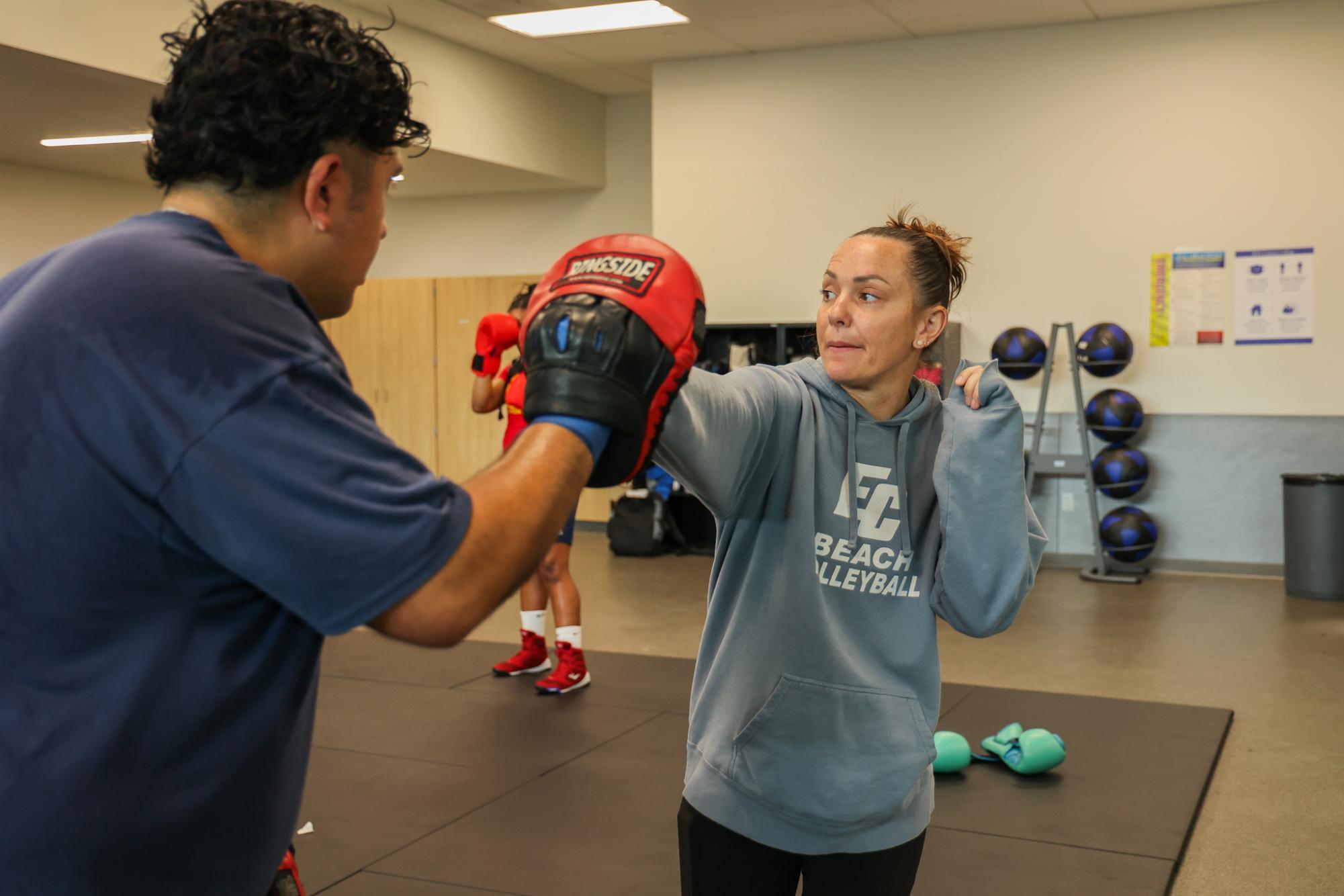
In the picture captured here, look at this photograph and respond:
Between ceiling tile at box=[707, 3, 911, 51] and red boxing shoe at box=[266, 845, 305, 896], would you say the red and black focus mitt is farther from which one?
ceiling tile at box=[707, 3, 911, 51]

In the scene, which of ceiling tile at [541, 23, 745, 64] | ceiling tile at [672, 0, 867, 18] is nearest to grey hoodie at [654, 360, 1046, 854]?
ceiling tile at [672, 0, 867, 18]

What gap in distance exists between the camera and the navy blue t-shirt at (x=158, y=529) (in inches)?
35.6

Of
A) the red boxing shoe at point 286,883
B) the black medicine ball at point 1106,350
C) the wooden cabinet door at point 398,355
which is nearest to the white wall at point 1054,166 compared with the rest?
the black medicine ball at point 1106,350

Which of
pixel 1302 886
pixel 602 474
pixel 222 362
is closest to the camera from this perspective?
pixel 222 362

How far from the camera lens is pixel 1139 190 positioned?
23.3 feet

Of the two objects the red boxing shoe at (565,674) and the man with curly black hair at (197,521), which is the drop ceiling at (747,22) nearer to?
the red boxing shoe at (565,674)

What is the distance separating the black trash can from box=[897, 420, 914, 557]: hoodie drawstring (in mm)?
5454

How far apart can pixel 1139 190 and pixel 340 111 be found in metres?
6.90

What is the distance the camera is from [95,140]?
7984 mm

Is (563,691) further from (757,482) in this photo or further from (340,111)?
(340,111)

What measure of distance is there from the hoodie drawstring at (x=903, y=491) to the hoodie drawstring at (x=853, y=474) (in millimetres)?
12

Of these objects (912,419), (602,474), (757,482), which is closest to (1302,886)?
(912,419)

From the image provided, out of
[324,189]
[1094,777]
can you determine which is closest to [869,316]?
[324,189]

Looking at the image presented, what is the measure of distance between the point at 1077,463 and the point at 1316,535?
1321 millimetres
